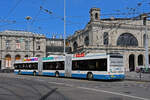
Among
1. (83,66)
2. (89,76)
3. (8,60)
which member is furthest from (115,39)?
(89,76)

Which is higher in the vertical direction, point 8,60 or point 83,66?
point 8,60

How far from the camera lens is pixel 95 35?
58750 mm

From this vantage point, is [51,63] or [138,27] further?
[138,27]

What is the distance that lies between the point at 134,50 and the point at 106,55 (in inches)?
1637

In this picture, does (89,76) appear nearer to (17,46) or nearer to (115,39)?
(115,39)

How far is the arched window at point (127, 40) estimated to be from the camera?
61.9 m

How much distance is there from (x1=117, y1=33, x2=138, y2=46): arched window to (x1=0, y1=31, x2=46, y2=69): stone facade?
2719 centimetres

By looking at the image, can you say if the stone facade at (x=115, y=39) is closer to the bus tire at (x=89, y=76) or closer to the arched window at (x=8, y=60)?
the arched window at (x=8, y=60)

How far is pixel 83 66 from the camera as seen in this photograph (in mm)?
21828

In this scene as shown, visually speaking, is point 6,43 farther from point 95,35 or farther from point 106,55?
point 106,55

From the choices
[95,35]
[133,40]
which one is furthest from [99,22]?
[133,40]

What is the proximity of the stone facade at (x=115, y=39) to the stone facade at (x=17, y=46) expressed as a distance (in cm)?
1709

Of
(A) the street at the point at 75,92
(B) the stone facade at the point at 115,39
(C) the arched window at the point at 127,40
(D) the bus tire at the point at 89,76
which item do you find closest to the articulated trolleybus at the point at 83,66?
(D) the bus tire at the point at 89,76

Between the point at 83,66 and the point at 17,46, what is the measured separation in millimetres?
51707
